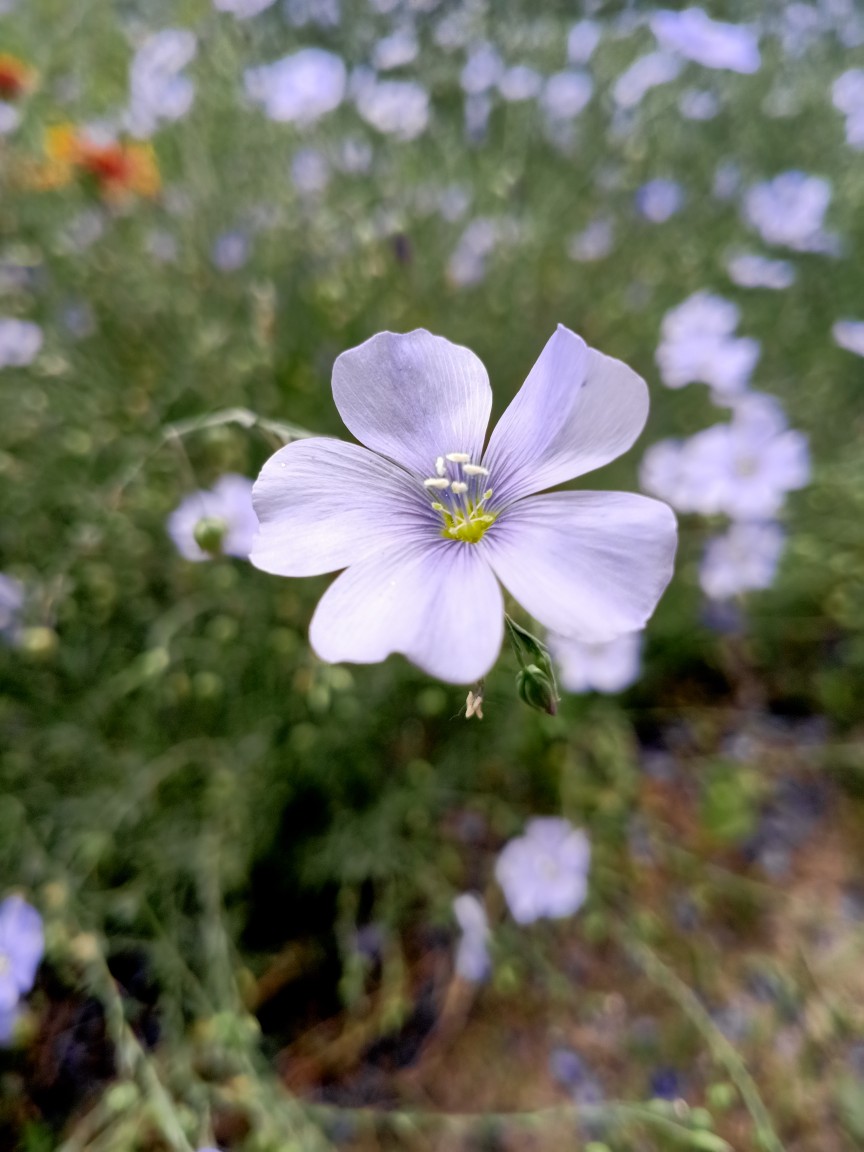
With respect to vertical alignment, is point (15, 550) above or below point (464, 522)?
below

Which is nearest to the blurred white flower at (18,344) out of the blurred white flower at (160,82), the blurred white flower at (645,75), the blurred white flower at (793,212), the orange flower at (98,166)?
the orange flower at (98,166)

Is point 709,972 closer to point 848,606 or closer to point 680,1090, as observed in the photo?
point 680,1090

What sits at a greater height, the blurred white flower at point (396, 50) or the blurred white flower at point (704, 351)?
the blurred white flower at point (396, 50)

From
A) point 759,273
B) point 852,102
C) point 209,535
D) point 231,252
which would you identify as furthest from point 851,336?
point 231,252

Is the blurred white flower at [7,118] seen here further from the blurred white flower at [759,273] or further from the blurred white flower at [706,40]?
the blurred white flower at [759,273]

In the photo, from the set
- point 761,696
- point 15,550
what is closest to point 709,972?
point 761,696

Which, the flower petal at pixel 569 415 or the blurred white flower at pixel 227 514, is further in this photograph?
the blurred white flower at pixel 227 514
